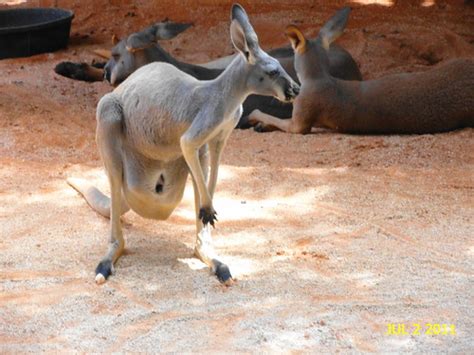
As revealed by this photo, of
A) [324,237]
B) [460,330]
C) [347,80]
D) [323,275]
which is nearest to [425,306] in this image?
[460,330]

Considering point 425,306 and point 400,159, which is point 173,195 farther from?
point 400,159

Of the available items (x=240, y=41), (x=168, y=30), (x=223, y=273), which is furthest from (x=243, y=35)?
(x=168, y=30)

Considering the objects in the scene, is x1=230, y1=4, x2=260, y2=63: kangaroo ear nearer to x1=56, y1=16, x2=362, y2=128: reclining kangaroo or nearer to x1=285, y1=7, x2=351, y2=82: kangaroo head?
x1=56, y1=16, x2=362, y2=128: reclining kangaroo

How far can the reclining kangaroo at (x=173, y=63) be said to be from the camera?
25.6ft

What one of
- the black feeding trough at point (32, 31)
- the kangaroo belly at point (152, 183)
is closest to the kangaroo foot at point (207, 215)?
the kangaroo belly at point (152, 183)

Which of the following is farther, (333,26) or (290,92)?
(333,26)

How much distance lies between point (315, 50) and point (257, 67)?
12.9ft

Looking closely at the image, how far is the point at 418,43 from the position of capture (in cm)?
966

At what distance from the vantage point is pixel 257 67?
4117mm

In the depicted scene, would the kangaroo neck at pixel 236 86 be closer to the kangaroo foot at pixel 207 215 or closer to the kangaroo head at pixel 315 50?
the kangaroo foot at pixel 207 215
